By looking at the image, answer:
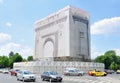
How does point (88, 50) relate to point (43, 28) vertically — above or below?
below

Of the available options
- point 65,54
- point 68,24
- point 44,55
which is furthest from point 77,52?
Result: point 44,55

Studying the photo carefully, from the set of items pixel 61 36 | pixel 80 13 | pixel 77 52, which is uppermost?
pixel 80 13

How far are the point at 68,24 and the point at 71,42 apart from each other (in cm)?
586

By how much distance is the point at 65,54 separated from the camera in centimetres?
7231

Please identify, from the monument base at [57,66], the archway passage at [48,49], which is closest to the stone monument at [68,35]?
the archway passage at [48,49]

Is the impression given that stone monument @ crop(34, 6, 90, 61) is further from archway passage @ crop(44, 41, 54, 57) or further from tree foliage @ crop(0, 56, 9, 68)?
tree foliage @ crop(0, 56, 9, 68)

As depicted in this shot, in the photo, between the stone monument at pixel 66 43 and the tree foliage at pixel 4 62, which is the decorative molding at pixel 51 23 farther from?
the tree foliage at pixel 4 62

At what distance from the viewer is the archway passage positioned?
8137 cm

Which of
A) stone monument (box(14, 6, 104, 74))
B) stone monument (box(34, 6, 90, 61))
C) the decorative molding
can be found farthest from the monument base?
the decorative molding

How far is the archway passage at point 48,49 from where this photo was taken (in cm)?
8137

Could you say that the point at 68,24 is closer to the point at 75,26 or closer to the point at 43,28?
the point at 75,26

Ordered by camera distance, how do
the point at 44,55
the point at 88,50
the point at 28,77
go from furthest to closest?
the point at 44,55 < the point at 88,50 < the point at 28,77

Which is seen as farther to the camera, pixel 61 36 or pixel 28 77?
pixel 61 36

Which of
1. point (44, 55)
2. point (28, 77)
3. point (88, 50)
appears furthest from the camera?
point (44, 55)
